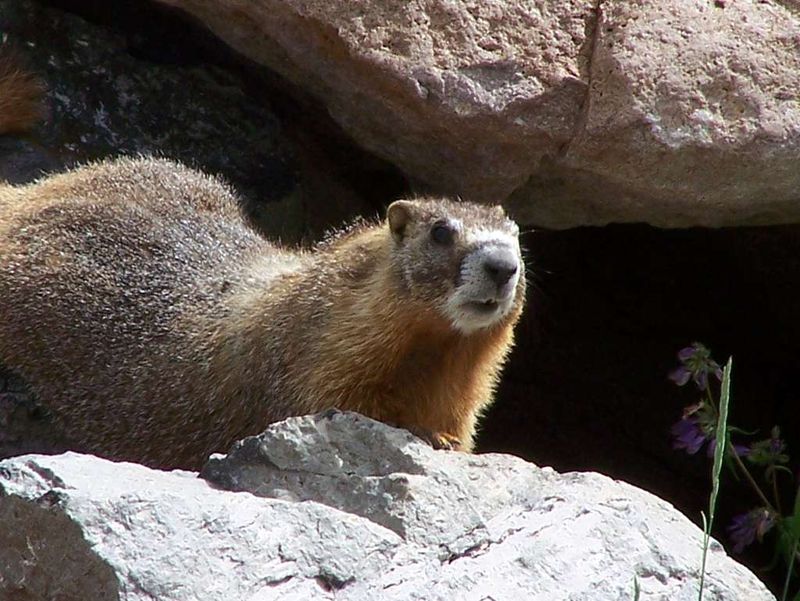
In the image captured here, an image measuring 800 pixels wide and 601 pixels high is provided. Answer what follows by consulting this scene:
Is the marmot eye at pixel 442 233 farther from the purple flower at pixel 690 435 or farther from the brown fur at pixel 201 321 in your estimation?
the purple flower at pixel 690 435

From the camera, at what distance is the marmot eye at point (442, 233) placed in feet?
16.0

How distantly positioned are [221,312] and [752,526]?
6.86ft

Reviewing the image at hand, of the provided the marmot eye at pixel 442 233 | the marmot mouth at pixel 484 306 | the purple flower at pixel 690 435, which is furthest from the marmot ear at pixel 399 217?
the purple flower at pixel 690 435

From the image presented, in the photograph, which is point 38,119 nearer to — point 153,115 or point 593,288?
point 153,115

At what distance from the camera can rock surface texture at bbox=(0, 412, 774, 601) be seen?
3.35 metres

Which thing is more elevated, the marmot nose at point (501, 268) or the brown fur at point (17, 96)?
the brown fur at point (17, 96)

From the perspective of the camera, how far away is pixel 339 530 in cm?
355

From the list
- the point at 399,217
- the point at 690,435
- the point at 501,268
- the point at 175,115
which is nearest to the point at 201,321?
the point at 399,217

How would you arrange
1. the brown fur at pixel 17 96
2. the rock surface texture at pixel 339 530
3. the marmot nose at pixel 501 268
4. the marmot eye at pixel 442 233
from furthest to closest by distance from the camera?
the brown fur at pixel 17 96 → the marmot eye at pixel 442 233 → the marmot nose at pixel 501 268 → the rock surface texture at pixel 339 530

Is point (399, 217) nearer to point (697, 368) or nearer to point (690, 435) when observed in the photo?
point (697, 368)

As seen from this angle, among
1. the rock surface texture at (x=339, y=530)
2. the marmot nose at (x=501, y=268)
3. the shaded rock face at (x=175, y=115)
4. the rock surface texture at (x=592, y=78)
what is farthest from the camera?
the shaded rock face at (x=175, y=115)

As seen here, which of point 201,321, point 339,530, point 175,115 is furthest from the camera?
point 175,115

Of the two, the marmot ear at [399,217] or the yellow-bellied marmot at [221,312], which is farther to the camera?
the marmot ear at [399,217]

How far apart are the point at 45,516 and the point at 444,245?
191 centimetres
